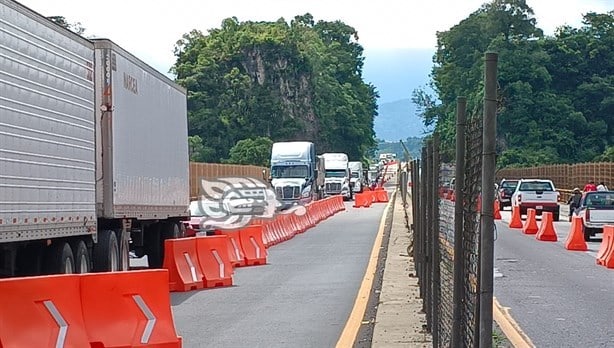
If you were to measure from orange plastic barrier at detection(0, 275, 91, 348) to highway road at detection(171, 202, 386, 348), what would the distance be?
277cm

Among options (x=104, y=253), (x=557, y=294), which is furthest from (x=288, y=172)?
(x=557, y=294)

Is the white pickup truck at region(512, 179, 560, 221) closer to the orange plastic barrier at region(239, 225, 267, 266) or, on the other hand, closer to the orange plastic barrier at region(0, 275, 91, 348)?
the orange plastic barrier at region(239, 225, 267, 266)

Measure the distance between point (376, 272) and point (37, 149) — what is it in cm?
909

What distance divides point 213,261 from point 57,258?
4510 mm

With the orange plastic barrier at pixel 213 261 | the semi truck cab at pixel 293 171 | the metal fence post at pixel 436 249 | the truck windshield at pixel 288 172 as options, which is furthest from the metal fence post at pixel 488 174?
the truck windshield at pixel 288 172

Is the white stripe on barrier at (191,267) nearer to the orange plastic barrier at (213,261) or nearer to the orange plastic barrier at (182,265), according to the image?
the orange plastic barrier at (182,265)

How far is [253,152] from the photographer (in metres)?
84.2

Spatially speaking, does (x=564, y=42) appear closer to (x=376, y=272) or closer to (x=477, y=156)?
(x=376, y=272)

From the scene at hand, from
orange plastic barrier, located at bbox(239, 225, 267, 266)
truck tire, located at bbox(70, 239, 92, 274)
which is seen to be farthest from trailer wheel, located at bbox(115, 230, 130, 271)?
orange plastic barrier, located at bbox(239, 225, 267, 266)

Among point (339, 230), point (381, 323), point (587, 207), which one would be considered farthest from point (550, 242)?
point (381, 323)

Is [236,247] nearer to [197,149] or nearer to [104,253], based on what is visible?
[104,253]

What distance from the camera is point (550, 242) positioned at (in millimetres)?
32125

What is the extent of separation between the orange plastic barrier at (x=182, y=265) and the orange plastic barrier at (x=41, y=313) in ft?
26.0

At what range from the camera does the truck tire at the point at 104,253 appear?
17578 mm
